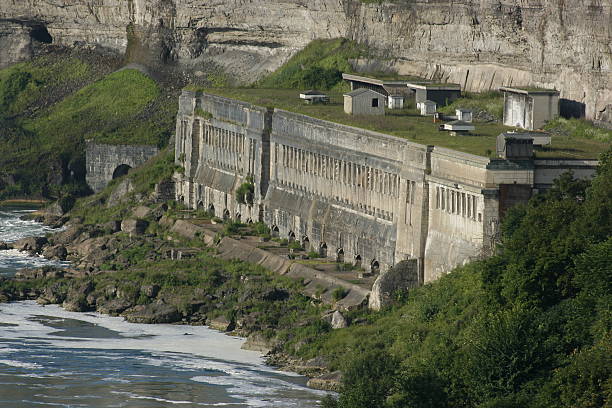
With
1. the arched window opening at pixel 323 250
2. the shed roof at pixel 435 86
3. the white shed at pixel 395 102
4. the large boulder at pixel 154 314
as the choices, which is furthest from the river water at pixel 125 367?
the shed roof at pixel 435 86

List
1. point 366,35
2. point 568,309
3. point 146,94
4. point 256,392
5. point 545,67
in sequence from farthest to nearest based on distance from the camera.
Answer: point 146,94 → point 366,35 → point 545,67 → point 256,392 → point 568,309

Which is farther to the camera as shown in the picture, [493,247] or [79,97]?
[79,97]

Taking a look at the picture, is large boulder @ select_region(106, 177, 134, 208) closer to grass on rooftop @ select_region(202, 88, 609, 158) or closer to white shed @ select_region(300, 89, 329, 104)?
grass on rooftop @ select_region(202, 88, 609, 158)

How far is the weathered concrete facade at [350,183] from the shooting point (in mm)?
95688

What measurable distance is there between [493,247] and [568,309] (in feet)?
34.0

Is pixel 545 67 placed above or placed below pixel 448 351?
above

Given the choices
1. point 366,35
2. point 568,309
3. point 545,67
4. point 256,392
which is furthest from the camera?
point 366,35

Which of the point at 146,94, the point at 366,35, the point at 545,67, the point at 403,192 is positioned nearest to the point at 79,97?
the point at 146,94

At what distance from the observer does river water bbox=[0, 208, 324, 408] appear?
294ft

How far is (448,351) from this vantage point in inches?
Answer: 3366

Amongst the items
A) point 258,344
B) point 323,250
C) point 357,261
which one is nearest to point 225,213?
point 323,250

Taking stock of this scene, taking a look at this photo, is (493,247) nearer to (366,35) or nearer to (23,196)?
(366,35)

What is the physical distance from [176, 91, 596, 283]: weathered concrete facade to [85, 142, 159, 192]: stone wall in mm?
7861

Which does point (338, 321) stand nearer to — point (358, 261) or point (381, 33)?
point (358, 261)
